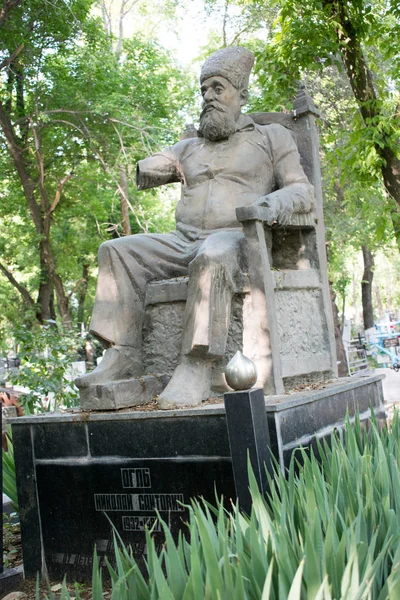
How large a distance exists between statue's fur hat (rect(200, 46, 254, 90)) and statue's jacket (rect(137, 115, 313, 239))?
29 cm

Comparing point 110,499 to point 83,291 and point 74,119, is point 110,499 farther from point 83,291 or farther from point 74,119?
point 83,291

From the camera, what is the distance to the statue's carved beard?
14.9 ft

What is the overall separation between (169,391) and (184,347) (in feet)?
0.91

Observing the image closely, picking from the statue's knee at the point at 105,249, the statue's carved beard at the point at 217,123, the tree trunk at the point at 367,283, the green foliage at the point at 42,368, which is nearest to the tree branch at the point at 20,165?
the green foliage at the point at 42,368

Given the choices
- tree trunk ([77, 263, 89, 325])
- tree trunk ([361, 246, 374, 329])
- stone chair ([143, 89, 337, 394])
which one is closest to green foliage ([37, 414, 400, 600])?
stone chair ([143, 89, 337, 394])

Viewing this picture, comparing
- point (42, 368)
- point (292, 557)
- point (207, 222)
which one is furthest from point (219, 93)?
point (42, 368)

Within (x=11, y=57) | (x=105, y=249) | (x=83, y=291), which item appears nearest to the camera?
(x=105, y=249)

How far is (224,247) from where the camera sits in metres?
4.05

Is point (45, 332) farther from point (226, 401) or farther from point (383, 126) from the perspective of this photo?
point (226, 401)

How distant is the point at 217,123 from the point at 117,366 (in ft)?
5.24

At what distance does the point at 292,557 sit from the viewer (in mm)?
1780

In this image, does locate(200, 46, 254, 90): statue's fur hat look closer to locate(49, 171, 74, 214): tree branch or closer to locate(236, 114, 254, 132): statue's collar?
locate(236, 114, 254, 132): statue's collar

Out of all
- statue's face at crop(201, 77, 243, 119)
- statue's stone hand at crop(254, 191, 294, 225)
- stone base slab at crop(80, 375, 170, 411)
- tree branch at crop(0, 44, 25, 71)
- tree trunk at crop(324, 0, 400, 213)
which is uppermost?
tree branch at crop(0, 44, 25, 71)

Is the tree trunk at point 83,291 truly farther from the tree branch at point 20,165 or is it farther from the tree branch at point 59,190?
the tree branch at point 20,165
